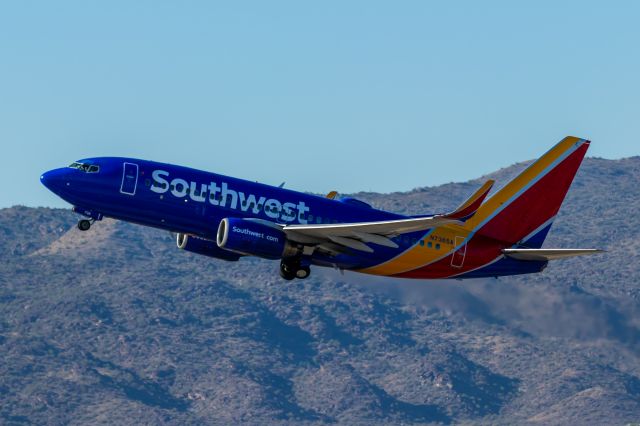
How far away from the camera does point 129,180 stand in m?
84.6

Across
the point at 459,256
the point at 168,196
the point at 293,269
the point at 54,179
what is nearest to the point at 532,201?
the point at 459,256

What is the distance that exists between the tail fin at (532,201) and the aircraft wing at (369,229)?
7.92 meters

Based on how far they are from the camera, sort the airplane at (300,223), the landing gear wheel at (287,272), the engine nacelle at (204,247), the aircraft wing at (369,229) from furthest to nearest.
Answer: the engine nacelle at (204,247), the landing gear wheel at (287,272), the airplane at (300,223), the aircraft wing at (369,229)

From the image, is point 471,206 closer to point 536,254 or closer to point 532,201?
point 536,254

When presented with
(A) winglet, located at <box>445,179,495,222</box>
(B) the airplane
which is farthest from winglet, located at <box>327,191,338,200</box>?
(A) winglet, located at <box>445,179,495,222</box>

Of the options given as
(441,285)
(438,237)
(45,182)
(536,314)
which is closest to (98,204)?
(45,182)

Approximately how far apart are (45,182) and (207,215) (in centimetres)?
934

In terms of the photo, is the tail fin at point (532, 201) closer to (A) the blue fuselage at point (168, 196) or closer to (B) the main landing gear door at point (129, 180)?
(A) the blue fuselage at point (168, 196)

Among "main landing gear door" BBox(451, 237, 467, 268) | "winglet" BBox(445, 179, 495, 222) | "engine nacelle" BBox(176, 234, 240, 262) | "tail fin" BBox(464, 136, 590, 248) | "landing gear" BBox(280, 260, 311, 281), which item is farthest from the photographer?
"tail fin" BBox(464, 136, 590, 248)

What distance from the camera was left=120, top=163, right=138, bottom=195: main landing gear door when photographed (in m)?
84.4

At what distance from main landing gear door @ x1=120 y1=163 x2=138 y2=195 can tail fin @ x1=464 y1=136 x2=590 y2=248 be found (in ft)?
68.5

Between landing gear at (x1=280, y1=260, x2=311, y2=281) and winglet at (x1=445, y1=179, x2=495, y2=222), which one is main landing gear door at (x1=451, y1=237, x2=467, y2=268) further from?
landing gear at (x1=280, y1=260, x2=311, y2=281)

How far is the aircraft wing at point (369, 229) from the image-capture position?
8131 centimetres

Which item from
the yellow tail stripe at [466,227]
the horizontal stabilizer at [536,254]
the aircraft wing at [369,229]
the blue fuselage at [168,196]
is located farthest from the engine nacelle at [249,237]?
the horizontal stabilizer at [536,254]
